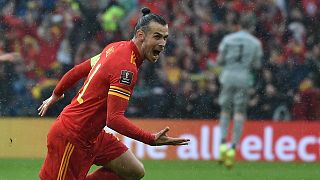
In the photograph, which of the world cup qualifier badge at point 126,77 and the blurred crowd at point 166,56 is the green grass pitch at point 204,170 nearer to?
the blurred crowd at point 166,56

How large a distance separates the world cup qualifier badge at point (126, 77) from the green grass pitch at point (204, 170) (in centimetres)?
495

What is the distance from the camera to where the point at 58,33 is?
15922 mm

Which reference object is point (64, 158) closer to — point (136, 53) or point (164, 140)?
point (164, 140)

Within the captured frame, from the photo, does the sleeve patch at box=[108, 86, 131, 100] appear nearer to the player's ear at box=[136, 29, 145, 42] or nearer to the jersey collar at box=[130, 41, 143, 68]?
the jersey collar at box=[130, 41, 143, 68]

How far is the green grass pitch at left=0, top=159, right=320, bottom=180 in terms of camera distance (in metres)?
12.3

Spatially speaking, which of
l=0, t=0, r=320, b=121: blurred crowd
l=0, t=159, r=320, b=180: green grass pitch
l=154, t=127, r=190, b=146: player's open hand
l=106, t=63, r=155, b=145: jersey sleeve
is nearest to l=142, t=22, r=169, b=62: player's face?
l=106, t=63, r=155, b=145: jersey sleeve

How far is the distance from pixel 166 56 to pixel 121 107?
354 inches

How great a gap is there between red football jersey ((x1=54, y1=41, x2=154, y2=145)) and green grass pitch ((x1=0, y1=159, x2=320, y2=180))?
4.48 metres

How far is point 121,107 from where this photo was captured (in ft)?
23.6

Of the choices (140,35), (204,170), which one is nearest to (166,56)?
(204,170)

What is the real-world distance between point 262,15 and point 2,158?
5.01 meters

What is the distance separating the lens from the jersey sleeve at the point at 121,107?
282 inches

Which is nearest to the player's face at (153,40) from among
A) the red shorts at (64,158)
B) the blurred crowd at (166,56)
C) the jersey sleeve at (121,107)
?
the jersey sleeve at (121,107)

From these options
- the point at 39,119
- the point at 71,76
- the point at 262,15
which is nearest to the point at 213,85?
the point at 262,15
